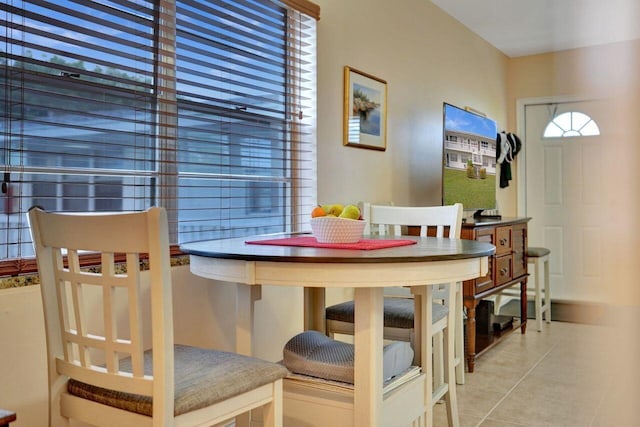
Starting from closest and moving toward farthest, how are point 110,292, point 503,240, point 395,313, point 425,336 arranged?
1. point 110,292
2. point 425,336
3. point 395,313
4. point 503,240

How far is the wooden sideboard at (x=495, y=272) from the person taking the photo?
322 cm

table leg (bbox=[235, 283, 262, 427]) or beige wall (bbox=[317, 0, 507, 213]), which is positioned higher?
beige wall (bbox=[317, 0, 507, 213])

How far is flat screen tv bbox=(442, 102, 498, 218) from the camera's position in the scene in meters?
3.47

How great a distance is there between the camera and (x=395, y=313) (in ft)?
7.14

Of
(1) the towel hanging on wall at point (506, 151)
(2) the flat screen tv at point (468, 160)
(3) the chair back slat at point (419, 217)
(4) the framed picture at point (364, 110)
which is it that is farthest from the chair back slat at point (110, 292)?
(1) the towel hanging on wall at point (506, 151)

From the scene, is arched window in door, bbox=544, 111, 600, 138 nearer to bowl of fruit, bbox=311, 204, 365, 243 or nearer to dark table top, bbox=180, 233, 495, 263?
dark table top, bbox=180, 233, 495, 263

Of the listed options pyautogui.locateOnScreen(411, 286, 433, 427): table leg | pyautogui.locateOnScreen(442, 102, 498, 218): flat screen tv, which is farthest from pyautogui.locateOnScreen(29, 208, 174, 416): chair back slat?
pyautogui.locateOnScreen(442, 102, 498, 218): flat screen tv

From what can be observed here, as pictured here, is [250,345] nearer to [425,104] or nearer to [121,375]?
[121,375]

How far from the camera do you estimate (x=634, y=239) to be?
1.07 feet

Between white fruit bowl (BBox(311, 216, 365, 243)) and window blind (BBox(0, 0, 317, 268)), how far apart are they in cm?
61

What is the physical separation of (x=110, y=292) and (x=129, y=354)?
210mm

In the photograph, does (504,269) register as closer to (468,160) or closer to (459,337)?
(468,160)

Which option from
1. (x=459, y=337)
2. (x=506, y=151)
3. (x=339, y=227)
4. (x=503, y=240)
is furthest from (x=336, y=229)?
(x=506, y=151)

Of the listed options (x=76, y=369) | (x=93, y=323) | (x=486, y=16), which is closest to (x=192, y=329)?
(x=93, y=323)
